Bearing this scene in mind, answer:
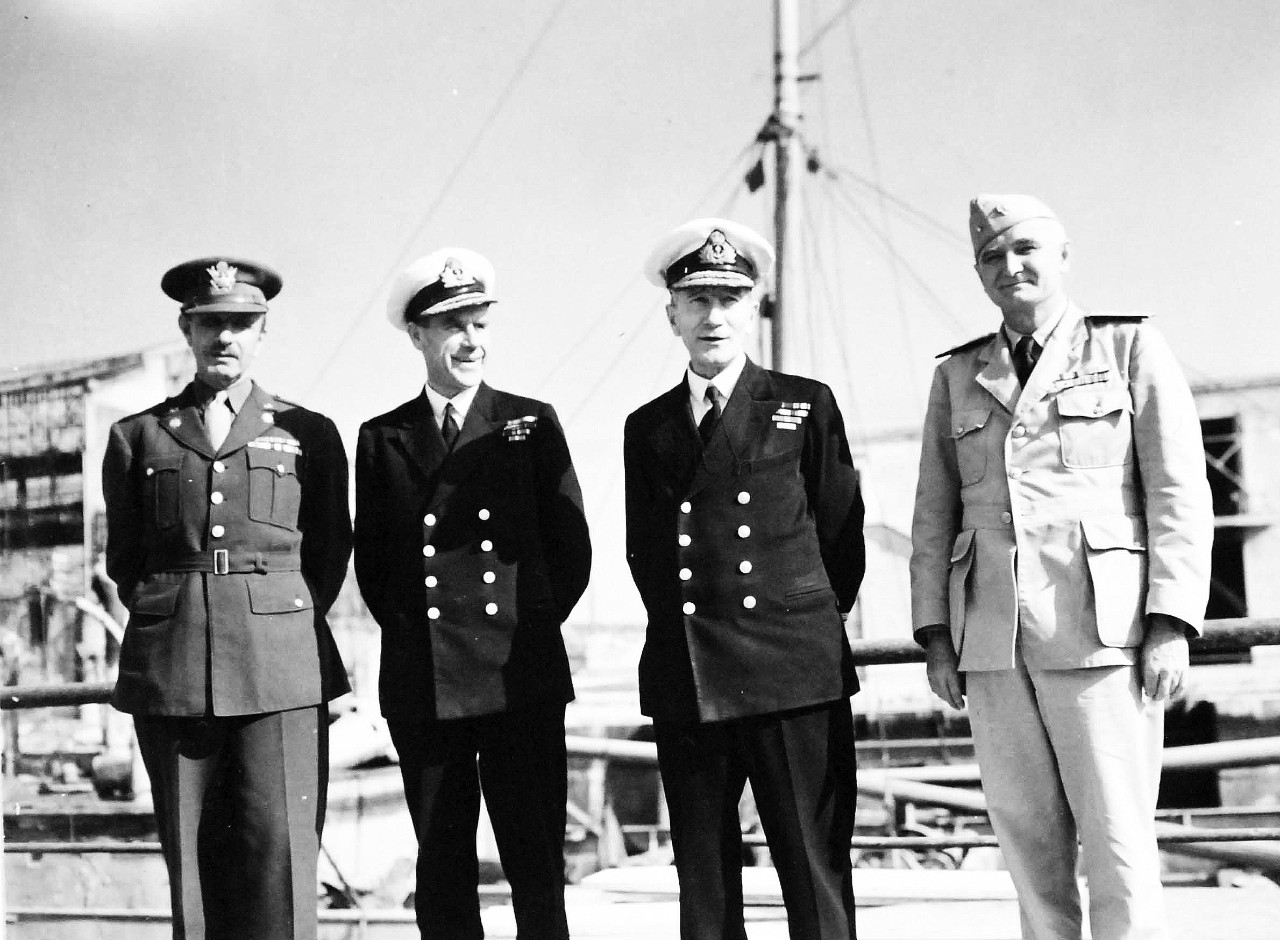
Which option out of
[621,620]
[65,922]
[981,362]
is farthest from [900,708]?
[981,362]

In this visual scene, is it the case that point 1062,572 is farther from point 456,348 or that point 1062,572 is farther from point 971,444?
point 456,348

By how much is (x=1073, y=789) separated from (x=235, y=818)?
1522 mm

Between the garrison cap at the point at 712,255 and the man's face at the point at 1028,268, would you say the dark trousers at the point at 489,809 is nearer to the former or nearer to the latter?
the garrison cap at the point at 712,255

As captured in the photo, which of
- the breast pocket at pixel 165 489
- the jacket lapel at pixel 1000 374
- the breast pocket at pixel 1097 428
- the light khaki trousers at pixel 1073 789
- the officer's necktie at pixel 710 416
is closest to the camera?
the light khaki trousers at pixel 1073 789

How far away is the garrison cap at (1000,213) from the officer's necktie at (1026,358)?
0.61 ft

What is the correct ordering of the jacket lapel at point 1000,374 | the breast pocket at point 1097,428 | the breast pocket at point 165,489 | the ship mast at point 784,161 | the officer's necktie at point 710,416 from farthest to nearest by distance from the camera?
the ship mast at point 784,161
the breast pocket at point 165,489
the officer's necktie at point 710,416
the jacket lapel at point 1000,374
the breast pocket at point 1097,428

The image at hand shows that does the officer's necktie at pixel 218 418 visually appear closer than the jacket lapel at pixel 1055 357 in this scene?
No

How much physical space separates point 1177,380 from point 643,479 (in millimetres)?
945

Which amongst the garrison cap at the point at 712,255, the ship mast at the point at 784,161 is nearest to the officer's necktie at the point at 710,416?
the garrison cap at the point at 712,255

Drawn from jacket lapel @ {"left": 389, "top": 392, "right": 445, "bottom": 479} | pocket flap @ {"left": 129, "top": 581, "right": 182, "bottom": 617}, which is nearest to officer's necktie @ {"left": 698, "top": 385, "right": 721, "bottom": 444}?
jacket lapel @ {"left": 389, "top": 392, "right": 445, "bottom": 479}

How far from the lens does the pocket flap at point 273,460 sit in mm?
2303

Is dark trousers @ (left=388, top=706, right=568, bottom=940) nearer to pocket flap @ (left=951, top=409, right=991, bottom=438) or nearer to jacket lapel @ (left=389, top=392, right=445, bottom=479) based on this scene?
jacket lapel @ (left=389, top=392, right=445, bottom=479)

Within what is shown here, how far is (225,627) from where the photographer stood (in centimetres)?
220

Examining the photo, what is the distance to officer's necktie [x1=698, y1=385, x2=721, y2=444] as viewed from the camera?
2.17 meters
